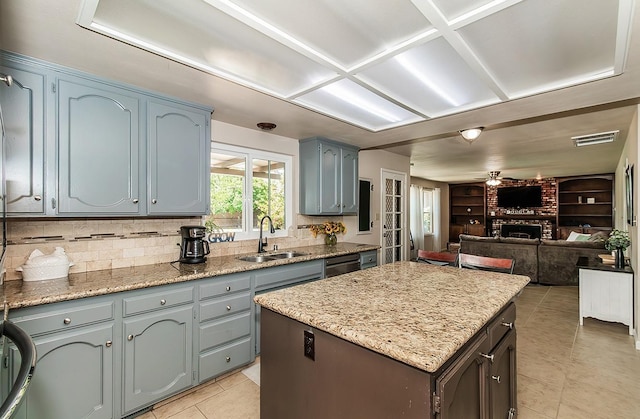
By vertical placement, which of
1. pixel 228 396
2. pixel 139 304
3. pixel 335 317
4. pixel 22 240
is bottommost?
pixel 228 396

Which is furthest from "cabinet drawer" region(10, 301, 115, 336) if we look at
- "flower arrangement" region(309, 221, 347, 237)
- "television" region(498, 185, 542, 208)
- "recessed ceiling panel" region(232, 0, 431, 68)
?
"television" region(498, 185, 542, 208)

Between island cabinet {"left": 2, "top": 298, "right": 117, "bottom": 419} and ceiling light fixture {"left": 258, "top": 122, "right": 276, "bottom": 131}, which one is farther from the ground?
ceiling light fixture {"left": 258, "top": 122, "right": 276, "bottom": 131}

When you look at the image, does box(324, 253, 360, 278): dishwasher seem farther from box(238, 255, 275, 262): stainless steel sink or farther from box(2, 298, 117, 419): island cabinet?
box(2, 298, 117, 419): island cabinet

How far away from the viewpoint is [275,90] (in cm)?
236

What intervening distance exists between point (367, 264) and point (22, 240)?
123 inches

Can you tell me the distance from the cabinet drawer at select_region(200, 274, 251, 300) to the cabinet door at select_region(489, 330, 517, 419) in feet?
5.89

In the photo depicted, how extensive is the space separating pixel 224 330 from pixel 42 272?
1238 mm

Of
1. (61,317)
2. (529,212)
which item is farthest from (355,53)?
(529,212)

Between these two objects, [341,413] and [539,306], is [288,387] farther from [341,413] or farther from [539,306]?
[539,306]

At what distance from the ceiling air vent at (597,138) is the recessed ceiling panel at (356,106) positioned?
8.79 feet

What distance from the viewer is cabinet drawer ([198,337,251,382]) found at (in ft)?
7.57

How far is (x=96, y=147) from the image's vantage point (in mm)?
2031

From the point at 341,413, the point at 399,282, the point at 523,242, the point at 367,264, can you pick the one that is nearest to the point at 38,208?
the point at 341,413

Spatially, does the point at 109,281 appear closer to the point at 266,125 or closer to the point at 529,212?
the point at 266,125
